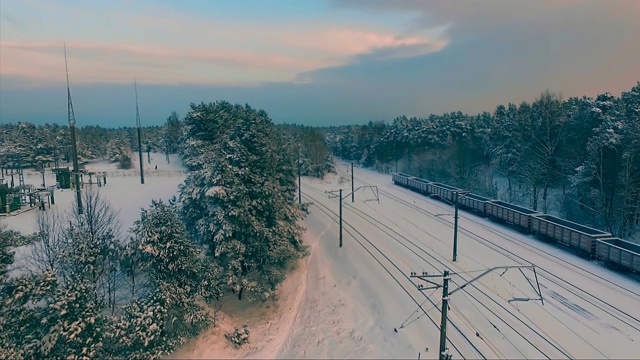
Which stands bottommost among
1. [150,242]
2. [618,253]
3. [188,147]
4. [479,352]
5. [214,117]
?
[479,352]

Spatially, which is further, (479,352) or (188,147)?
(188,147)

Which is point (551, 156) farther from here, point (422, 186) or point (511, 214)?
point (422, 186)

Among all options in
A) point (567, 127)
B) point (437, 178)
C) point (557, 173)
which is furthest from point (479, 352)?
point (437, 178)

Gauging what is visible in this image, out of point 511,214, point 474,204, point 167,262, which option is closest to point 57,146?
point 167,262

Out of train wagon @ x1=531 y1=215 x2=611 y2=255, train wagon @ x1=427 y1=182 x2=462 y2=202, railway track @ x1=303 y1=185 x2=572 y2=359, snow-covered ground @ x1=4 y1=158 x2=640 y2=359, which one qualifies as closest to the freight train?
train wagon @ x1=531 y1=215 x2=611 y2=255

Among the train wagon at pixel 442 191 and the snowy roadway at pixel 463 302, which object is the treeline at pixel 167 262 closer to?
the snowy roadway at pixel 463 302

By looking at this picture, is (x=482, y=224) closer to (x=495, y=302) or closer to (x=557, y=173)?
(x=557, y=173)

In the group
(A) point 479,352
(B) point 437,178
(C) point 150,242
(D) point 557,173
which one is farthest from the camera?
(B) point 437,178

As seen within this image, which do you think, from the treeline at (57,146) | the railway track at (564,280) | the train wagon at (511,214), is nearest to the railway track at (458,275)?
the railway track at (564,280)
